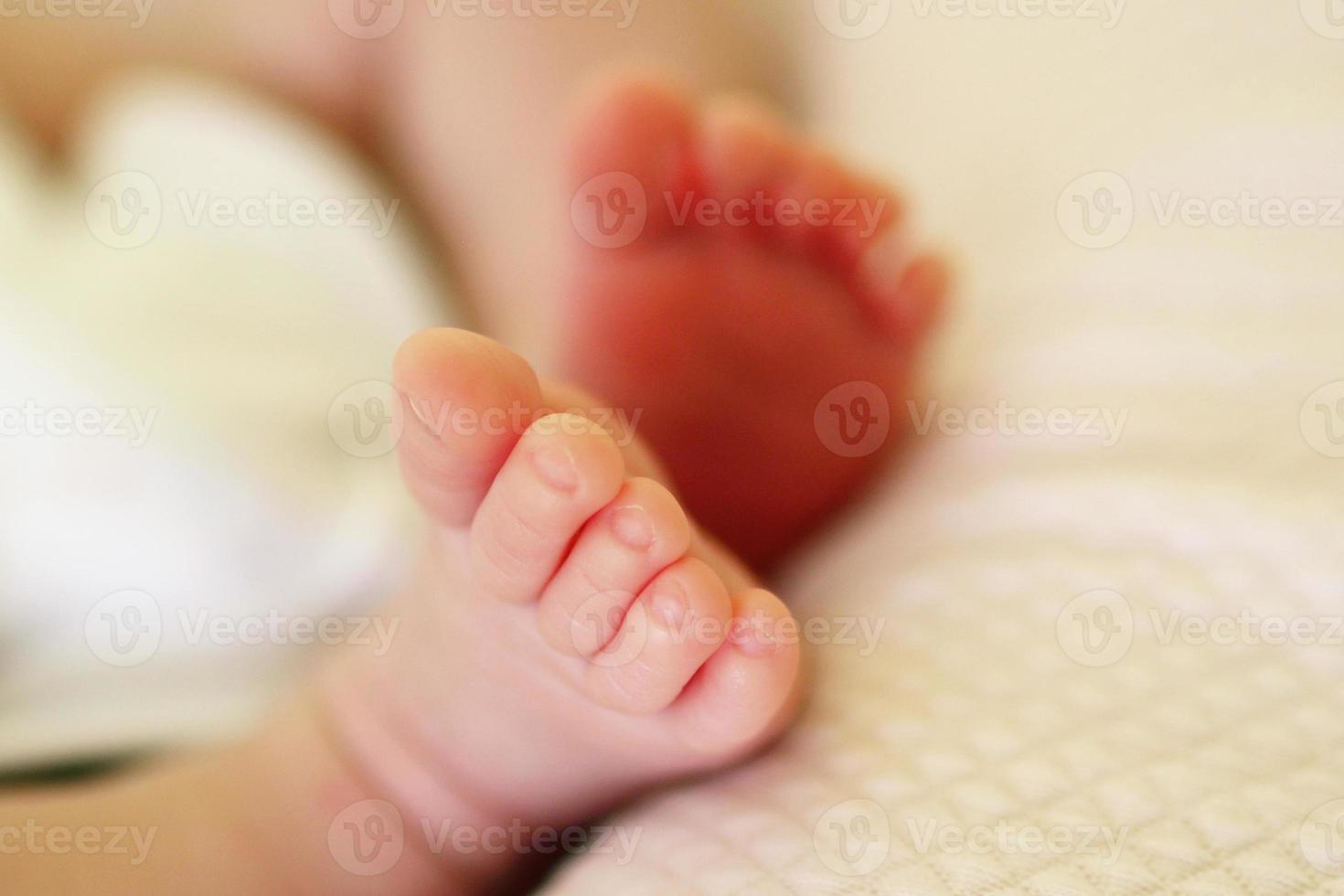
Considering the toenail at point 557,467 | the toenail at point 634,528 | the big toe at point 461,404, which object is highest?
the big toe at point 461,404

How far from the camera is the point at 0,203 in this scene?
31.5 inches

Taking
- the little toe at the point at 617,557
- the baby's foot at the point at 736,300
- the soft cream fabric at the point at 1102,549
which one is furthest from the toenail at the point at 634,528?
the baby's foot at the point at 736,300

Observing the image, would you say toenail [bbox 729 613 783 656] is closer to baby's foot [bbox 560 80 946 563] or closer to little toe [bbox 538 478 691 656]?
little toe [bbox 538 478 691 656]

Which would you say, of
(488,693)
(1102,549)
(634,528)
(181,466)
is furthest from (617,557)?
(181,466)

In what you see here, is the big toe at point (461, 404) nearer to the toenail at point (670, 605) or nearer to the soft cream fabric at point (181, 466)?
the toenail at point (670, 605)

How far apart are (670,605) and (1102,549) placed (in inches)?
10.1

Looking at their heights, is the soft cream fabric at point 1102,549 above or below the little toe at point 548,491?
below

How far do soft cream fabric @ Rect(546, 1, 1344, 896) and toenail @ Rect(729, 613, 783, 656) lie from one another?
71 mm

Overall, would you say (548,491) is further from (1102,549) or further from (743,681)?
(1102,549)

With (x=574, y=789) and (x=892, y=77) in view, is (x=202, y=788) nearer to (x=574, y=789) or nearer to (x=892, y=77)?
(x=574, y=789)

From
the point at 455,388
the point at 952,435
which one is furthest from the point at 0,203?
the point at 952,435

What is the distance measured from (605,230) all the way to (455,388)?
0.27 meters

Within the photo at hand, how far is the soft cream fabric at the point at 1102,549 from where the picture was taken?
41 cm

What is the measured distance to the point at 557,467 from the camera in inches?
15.9
